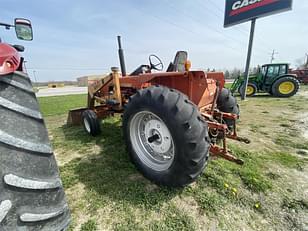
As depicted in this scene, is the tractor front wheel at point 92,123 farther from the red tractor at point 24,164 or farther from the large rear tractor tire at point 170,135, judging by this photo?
the red tractor at point 24,164

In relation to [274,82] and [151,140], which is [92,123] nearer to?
[151,140]

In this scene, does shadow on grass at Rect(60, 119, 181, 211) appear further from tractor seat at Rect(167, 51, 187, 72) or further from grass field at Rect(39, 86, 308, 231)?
tractor seat at Rect(167, 51, 187, 72)

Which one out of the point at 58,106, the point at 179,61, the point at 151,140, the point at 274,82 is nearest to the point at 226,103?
the point at 179,61

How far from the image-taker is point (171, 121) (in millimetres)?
1630

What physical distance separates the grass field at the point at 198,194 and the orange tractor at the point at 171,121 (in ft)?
0.78

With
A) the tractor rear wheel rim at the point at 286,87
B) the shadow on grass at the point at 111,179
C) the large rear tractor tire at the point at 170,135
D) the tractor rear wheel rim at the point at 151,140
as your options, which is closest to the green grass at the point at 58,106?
the shadow on grass at the point at 111,179

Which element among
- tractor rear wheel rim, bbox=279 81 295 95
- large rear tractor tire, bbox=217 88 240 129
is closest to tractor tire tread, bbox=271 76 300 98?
tractor rear wheel rim, bbox=279 81 295 95

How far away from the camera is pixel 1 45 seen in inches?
41.2

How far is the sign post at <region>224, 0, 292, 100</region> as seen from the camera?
836 cm

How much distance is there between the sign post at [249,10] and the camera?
8359mm

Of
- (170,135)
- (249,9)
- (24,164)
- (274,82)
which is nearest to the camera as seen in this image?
(24,164)

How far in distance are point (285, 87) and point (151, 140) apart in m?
11.0

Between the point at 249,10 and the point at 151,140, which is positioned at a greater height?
the point at 249,10

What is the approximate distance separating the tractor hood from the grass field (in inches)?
53.2
